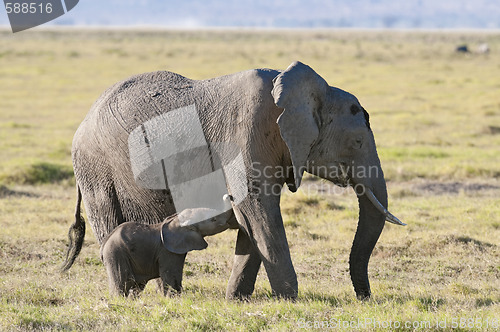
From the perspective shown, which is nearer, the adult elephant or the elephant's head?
the elephant's head

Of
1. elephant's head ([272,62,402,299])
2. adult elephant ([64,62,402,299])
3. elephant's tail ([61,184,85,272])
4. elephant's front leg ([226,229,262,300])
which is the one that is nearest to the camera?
elephant's head ([272,62,402,299])

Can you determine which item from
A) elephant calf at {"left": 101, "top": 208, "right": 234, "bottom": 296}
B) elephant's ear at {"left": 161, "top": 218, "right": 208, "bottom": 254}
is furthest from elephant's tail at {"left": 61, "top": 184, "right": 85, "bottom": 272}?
elephant's ear at {"left": 161, "top": 218, "right": 208, "bottom": 254}

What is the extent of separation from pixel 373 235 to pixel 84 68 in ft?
125

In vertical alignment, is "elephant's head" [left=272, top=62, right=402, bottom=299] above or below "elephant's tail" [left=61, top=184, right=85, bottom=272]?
above

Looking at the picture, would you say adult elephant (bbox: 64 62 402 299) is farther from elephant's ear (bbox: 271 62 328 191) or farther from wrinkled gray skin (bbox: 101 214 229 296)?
wrinkled gray skin (bbox: 101 214 229 296)

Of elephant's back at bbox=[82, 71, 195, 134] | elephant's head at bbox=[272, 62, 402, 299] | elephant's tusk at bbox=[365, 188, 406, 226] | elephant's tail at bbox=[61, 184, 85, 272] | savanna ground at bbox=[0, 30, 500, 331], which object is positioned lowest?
savanna ground at bbox=[0, 30, 500, 331]

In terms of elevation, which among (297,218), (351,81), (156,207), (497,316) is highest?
(156,207)

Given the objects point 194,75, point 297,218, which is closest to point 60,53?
point 194,75

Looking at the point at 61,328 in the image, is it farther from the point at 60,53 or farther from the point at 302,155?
the point at 60,53

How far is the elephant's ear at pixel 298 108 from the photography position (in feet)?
21.3

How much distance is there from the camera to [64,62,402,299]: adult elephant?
6.68 m

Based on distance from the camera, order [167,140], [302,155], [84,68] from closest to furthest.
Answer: [302,155] < [167,140] < [84,68]

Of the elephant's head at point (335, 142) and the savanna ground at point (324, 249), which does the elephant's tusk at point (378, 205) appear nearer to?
the elephant's head at point (335, 142)

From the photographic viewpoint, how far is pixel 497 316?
250 inches
